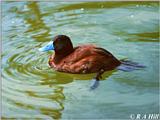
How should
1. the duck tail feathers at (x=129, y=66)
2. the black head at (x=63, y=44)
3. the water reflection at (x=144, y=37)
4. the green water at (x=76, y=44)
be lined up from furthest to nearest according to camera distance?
the water reflection at (x=144, y=37) < the black head at (x=63, y=44) < the duck tail feathers at (x=129, y=66) < the green water at (x=76, y=44)

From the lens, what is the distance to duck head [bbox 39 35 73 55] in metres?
7.31

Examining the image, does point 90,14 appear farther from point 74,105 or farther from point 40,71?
point 74,105

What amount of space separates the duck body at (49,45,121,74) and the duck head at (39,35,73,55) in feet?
0.57

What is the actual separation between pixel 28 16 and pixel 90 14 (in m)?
1.15

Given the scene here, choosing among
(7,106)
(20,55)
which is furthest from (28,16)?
(7,106)

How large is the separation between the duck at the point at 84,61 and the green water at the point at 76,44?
9 centimetres

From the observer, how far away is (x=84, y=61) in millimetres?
6938

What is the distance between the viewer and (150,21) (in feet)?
29.0

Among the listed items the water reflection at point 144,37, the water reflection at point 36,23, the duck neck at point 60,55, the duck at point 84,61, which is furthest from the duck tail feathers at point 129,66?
the water reflection at point 36,23

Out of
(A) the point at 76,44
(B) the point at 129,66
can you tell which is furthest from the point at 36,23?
(B) the point at 129,66

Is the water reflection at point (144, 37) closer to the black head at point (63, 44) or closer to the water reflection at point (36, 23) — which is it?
the black head at point (63, 44)

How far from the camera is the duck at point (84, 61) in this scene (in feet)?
22.7

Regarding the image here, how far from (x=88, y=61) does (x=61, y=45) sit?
60 centimetres

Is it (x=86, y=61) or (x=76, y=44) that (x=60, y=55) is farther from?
(x=76, y=44)
